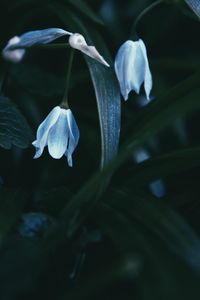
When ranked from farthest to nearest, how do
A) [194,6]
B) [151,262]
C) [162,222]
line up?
1. [194,6]
2. [162,222]
3. [151,262]

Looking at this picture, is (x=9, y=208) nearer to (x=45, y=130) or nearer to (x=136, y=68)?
(x=45, y=130)

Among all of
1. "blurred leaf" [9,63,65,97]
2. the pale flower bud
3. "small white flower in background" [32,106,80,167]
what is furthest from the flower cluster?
"blurred leaf" [9,63,65,97]

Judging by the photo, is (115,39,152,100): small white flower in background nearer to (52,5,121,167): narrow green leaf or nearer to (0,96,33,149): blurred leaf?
(52,5,121,167): narrow green leaf

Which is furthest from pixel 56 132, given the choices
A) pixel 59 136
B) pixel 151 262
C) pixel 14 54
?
pixel 151 262

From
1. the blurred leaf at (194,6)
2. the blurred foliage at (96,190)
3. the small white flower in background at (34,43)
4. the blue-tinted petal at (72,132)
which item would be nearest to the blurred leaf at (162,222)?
the blurred foliage at (96,190)

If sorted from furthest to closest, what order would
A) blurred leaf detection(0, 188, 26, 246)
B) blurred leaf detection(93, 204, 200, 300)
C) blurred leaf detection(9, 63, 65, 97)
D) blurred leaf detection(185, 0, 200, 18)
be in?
blurred leaf detection(9, 63, 65, 97) < blurred leaf detection(185, 0, 200, 18) < blurred leaf detection(0, 188, 26, 246) < blurred leaf detection(93, 204, 200, 300)

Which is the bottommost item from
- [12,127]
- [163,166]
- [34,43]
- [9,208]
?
[163,166]
